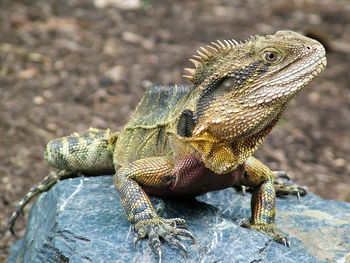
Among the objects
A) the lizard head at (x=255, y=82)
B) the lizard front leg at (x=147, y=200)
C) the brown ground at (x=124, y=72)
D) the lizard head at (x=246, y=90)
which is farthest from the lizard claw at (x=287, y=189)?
the brown ground at (x=124, y=72)

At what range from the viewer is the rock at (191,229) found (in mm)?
4508

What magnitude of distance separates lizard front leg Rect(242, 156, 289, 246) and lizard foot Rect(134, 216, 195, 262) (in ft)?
3.07

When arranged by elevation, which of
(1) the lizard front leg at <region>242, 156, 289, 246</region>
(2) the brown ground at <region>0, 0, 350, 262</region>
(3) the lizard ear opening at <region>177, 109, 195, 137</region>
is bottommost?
(2) the brown ground at <region>0, 0, 350, 262</region>

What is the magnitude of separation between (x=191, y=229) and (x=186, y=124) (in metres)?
1.04

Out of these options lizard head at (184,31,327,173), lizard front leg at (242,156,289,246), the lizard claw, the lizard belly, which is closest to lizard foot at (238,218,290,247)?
lizard front leg at (242,156,289,246)

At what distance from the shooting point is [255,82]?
4.60 metres

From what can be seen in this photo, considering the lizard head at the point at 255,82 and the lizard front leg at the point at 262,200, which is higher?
the lizard head at the point at 255,82

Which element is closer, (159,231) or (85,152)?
(159,231)

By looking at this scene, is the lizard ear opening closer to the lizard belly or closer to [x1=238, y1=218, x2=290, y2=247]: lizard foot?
the lizard belly

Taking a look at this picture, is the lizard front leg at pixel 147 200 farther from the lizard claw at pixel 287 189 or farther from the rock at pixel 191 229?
the lizard claw at pixel 287 189

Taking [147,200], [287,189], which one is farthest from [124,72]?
[147,200]

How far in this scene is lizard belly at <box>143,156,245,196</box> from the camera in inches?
196

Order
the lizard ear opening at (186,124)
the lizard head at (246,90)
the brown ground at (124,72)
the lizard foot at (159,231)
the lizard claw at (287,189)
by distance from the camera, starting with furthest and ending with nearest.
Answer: the brown ground at (124,72) → the lizard claw at (287,189) → the lizard ear opening at (186,124) → the lizard head at (246,90) → the lizard foot at (159,231)

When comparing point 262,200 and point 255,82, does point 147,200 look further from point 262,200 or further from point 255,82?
point 255,82
